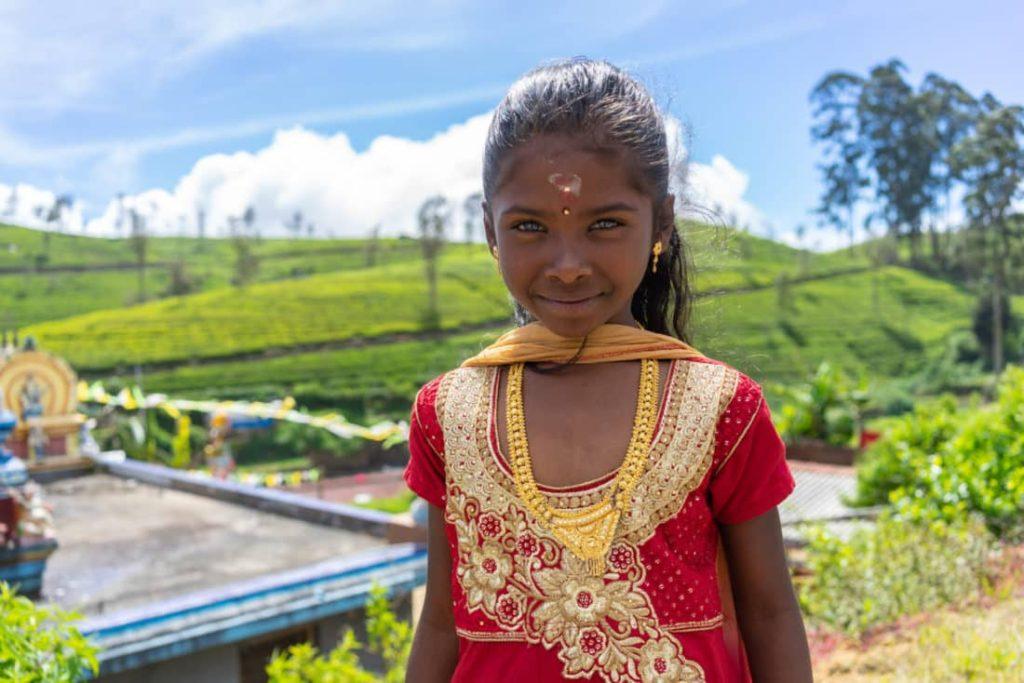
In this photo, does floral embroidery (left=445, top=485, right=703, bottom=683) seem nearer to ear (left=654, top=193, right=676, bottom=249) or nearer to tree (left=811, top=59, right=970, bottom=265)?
ear (left=654, top=193, right=676, bottom=249)

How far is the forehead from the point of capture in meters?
1.23

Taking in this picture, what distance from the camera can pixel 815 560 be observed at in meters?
4.76

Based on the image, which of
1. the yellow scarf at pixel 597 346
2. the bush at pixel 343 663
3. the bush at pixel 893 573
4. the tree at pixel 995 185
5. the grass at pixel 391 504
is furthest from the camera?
the tree at pixel 995 185

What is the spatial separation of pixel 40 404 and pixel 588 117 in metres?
9.56

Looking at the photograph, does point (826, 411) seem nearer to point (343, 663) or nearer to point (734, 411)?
point (343, 663)

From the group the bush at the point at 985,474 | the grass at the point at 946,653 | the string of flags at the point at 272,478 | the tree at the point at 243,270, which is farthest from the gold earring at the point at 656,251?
the tree at the point at 243,270

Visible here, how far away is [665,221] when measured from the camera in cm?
137

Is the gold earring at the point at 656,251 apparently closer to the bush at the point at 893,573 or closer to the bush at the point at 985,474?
the bush at the point at 893,573

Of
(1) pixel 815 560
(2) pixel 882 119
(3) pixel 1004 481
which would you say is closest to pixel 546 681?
(1) pixel 815 560

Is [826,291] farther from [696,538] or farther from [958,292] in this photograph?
[696,538]

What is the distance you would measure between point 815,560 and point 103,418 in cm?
2049

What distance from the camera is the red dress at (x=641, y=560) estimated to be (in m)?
1.20

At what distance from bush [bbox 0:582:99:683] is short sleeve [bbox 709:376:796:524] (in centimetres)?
171

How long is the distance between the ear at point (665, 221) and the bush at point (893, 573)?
3.34m
